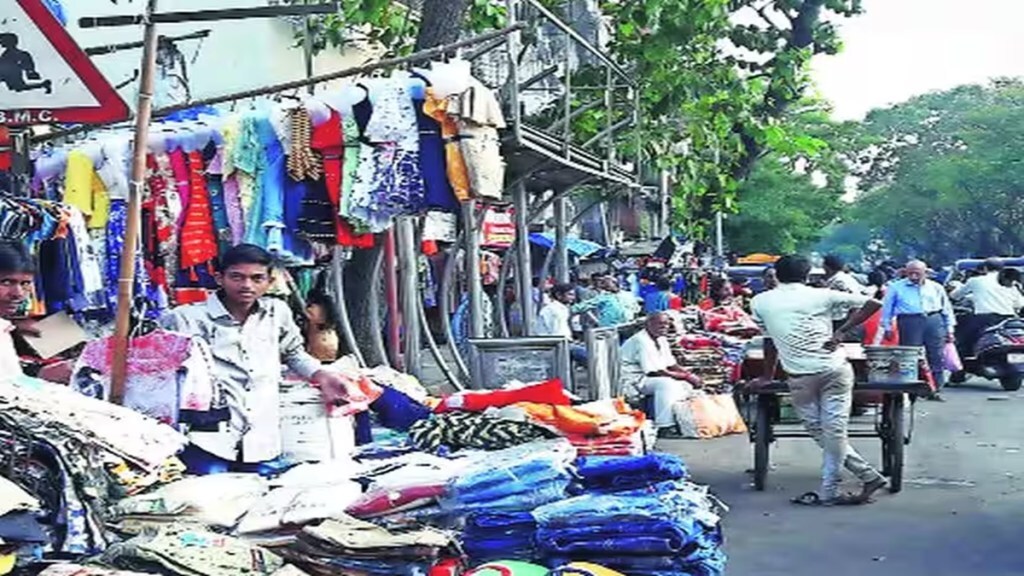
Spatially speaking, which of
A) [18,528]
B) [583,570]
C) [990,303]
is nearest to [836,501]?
[583,570]

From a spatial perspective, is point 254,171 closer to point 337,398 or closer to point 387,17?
point 337,398

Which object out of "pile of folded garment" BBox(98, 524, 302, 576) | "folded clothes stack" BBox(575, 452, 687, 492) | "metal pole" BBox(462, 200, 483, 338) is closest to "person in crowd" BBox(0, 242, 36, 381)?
"pile of folded garment" BBox(98, 524, 302, 576)

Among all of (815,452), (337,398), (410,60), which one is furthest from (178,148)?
(815,452)

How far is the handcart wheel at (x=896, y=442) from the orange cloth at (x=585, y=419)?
3912 mm

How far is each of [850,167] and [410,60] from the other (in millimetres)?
51848

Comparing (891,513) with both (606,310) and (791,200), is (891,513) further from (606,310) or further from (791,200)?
(791,200)

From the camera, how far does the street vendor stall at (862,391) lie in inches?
395

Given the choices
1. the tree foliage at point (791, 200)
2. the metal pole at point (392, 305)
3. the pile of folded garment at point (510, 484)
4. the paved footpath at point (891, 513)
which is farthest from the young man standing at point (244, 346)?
the tree foliage at point (791, 200)

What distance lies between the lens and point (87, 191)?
29.1 ft

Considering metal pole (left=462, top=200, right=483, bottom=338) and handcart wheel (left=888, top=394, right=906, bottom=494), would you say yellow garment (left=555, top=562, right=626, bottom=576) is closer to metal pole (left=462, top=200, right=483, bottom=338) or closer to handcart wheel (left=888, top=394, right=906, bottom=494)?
handcart wheel (left=888, top=394, right=906, bottom=494)

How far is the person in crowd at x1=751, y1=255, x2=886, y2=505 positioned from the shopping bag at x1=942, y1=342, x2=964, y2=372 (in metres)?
8.00

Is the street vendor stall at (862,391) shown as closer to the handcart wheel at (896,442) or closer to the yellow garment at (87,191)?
the handcart wheel at (896,442)

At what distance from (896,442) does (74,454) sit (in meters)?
7.21

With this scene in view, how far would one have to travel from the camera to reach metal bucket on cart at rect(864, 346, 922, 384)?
1000 cm
